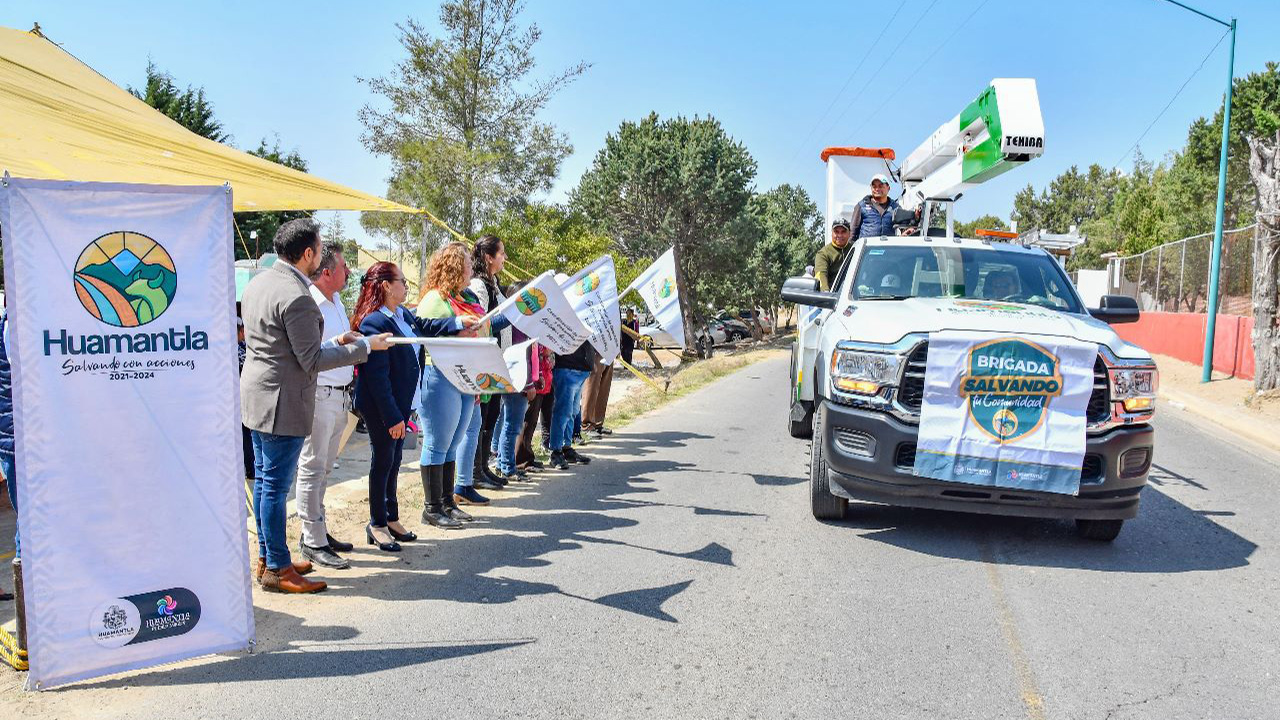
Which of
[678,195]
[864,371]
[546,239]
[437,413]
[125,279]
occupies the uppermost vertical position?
[678,195]

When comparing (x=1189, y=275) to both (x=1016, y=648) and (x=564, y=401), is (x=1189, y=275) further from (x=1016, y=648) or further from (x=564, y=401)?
(x=1016, y=648)

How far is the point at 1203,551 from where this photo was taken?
19.7 ft

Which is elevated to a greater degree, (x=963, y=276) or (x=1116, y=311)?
(x=963, y=276)

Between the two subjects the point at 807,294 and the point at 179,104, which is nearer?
the point at 807,294

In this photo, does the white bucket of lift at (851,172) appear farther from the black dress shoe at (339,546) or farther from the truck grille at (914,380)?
the black dress shoe at (339,546)

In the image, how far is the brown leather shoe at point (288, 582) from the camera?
4883 millimetres

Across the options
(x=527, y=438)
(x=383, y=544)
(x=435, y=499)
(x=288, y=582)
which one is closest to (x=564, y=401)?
(x=527, y=438)

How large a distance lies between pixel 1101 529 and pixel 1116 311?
1.75 meters

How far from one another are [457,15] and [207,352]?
2794cm

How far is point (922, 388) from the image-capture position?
5566mm

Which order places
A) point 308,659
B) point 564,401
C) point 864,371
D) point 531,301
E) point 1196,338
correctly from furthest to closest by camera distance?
point 1196,338 → point 564,401 → point 531,301 → point 864,371 → point 308,659

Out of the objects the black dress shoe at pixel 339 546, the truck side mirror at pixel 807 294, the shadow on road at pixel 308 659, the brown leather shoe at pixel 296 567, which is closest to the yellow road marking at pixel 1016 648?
the shadow on road at pixel 308 659

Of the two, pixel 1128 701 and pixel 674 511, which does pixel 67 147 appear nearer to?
pixel 674 511

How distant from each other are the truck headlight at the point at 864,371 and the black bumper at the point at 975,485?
171 millimetres
